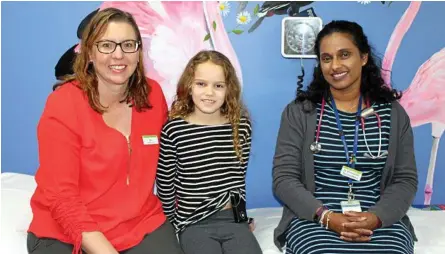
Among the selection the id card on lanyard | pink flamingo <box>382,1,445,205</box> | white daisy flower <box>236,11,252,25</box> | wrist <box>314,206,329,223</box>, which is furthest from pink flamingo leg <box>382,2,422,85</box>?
wrist <box>314,206,329,223</box>

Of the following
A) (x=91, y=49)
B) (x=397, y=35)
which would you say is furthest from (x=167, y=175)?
(x=397, y=35)

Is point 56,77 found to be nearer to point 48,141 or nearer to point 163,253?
point 48,141

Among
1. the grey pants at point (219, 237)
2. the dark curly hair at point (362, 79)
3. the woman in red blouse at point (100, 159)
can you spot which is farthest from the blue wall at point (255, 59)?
the woman in red blouse at point (100, 159)

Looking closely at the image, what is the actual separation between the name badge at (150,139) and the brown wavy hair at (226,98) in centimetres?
12

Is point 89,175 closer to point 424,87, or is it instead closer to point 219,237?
point 219,237

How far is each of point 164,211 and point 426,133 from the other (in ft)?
4.35

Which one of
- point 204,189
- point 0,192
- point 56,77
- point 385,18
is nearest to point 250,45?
point 385,18

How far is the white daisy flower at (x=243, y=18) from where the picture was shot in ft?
7.32

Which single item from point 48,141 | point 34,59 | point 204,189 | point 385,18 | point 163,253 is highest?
point 385,18

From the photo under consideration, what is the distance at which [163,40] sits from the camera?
2248mm

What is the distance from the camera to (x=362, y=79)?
1.95 m

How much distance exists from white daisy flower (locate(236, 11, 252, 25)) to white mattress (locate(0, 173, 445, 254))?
0.88m

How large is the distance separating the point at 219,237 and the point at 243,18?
1.03m

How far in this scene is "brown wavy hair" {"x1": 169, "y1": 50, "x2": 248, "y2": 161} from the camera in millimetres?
1852
